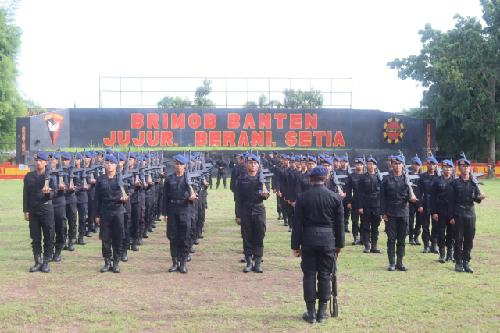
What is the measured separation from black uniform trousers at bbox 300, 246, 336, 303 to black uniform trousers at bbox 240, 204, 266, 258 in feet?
9.81

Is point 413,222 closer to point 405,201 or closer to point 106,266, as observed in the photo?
point 405,201

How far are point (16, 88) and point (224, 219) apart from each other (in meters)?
30.9

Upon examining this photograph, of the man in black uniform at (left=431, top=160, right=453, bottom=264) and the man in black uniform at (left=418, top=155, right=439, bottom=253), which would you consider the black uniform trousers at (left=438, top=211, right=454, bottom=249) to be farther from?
the man in black uniform at (left=418, top=155, right=439, bottom=253)

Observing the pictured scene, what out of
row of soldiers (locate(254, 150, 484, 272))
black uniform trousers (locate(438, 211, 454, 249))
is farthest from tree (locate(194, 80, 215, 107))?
black uniform trousers (locate(438, 211, 454, 249))

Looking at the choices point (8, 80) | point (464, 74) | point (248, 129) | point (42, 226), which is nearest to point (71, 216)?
point (42, 226)

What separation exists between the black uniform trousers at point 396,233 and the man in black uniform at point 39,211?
5658 mm

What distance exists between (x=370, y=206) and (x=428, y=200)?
1.24 metres

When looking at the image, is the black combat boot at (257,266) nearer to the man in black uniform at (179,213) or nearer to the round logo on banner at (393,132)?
the man in black uniform at (179,213)

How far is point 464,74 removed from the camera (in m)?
37.6

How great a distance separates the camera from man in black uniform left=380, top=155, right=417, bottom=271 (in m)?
10.6

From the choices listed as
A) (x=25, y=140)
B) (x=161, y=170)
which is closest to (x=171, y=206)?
(x=161, y=170)

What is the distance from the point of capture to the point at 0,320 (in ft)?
24.1

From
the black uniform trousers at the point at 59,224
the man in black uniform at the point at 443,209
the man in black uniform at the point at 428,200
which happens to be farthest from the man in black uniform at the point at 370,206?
the black uniform trousers at the point at 59,224

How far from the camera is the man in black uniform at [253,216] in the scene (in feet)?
34.4
